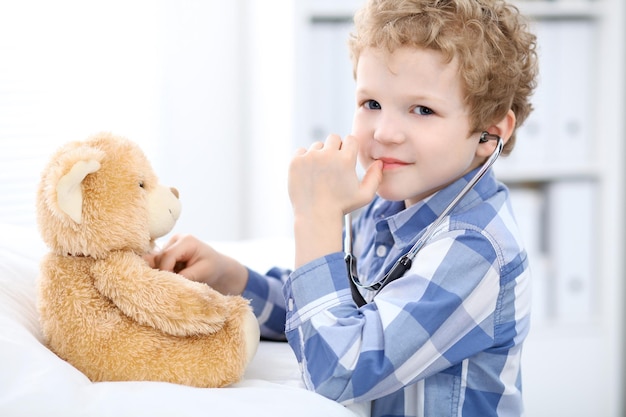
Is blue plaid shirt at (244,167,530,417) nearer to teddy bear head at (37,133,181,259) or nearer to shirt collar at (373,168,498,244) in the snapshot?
shirt collar at (373,168,498,244)

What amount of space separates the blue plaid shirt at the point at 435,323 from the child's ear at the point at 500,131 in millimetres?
45

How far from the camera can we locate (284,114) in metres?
1.95

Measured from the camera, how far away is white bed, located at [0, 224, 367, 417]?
700 millimetres

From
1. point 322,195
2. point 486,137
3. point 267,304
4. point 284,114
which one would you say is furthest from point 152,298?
point 284,114

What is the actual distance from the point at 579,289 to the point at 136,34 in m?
1.39

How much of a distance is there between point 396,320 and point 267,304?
321 millimetres

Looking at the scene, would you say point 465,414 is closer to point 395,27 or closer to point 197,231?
point 395,27

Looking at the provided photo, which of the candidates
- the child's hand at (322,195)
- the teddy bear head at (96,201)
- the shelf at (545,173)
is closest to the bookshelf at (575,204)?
the shelf at (545,173)

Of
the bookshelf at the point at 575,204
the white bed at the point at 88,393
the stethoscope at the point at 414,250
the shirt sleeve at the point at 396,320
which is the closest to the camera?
the white bed at the point at 88,393

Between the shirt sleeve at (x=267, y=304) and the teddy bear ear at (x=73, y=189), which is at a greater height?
the teddy bear ear at (x=73, y=189)

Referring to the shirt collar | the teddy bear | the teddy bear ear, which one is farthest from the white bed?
the shirt collar

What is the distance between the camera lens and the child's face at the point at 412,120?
94 centimetres

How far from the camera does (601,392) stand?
2133mm

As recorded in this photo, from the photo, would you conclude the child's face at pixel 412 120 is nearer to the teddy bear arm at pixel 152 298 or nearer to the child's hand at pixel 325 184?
the child's hand at pixel 325 184
